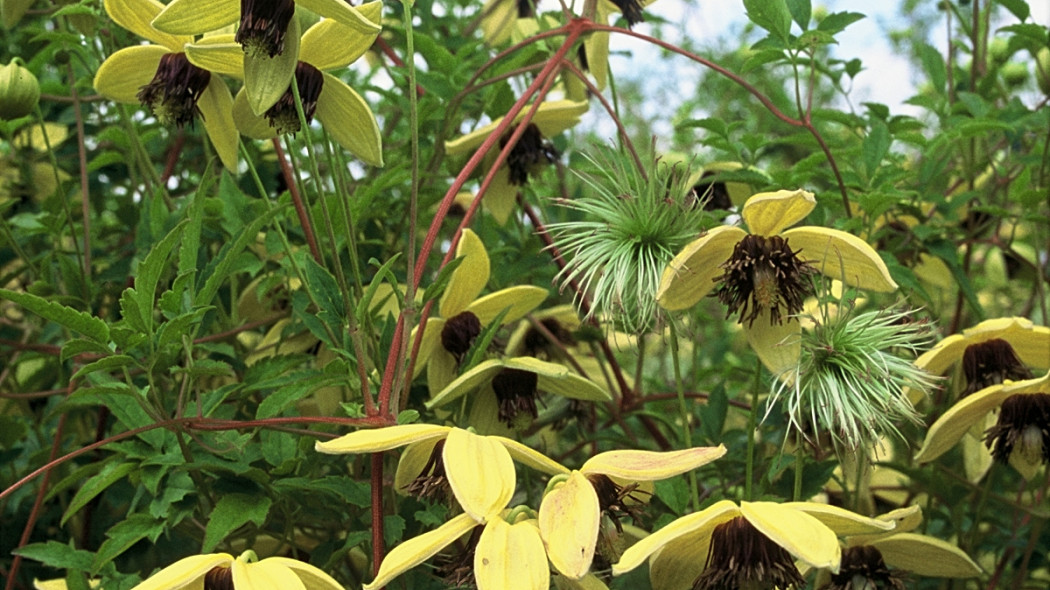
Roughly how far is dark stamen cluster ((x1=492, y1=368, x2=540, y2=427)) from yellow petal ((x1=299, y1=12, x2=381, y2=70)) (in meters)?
0.29

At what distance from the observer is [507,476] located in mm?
666

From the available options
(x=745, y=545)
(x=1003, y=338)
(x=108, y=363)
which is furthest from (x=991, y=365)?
(x=108, y=363)

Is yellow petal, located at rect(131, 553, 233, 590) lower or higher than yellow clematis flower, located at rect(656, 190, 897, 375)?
lower

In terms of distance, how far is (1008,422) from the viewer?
887 mm

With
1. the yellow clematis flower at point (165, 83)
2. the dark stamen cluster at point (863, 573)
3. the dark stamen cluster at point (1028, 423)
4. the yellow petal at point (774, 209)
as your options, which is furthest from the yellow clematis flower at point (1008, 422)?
the yellow clematis flower at point (165, 83)

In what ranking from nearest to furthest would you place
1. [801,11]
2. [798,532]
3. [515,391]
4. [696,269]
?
1. [798,532]
2. [696,269]
3. [515,391]
4. [801,11]

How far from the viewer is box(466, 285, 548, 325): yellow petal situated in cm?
97

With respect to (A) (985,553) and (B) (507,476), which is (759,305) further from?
(A) (985,553)

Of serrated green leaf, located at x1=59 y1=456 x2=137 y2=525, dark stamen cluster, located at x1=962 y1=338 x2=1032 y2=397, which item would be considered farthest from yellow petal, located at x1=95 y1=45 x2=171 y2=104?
dark stamen cluster, located at x1=962 y1=338 x2=1032 y2=397

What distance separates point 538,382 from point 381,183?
241mm

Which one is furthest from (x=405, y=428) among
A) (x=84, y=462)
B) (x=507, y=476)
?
(x=84, y=462)

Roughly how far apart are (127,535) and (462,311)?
0.34 m

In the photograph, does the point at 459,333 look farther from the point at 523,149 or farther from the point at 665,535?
the point at 665,535

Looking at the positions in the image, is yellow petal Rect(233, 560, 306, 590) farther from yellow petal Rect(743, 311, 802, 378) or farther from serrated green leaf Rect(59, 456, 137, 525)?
yellow petal Rect(743, 311, 802, 378)
